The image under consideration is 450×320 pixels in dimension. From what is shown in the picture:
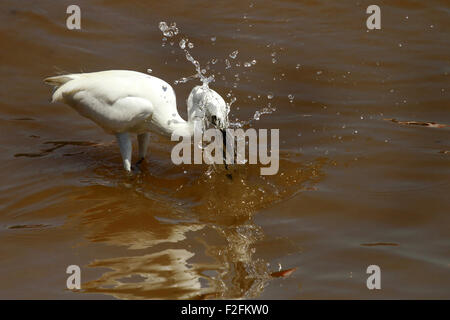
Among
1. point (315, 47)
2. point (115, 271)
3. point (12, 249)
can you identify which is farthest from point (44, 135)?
point (315, 47)

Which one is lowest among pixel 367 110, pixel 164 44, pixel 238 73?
pixel 367 110

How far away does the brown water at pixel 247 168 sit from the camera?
16.7 feet

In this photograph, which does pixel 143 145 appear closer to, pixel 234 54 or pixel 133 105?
pixel 133 105

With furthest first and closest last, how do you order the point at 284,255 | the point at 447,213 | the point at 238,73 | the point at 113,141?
the point at 238,73
the point at 113,141
the point at 447,213
the point at 284,255

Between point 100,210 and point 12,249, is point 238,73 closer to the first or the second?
Answer: point 100,210

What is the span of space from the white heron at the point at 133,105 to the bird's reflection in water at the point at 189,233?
19.4 inches

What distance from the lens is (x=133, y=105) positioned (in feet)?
21.1

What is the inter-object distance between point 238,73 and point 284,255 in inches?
170

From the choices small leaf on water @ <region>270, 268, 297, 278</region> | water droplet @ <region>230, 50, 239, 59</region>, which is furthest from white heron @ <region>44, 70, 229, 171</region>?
water droplet @ <region>230, 50, 239, 59</region>

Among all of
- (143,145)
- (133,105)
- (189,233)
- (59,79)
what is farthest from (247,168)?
(59,79)

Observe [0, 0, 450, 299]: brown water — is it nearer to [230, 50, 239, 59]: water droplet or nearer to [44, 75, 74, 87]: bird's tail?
[230, 50, 239, 59]: water droplet

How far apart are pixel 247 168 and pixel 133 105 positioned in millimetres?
1234

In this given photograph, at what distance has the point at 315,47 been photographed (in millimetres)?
9734

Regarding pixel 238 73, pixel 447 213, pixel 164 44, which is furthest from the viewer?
pixel 164 44
